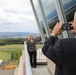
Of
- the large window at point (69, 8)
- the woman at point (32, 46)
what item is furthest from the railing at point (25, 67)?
the woman at point (32, 46)

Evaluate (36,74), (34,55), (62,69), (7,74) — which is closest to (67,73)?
(62,69)

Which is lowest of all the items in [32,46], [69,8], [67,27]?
[32,46]

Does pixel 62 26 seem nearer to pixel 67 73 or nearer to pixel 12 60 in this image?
pixel 67 73

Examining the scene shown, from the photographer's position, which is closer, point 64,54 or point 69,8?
point 64,54

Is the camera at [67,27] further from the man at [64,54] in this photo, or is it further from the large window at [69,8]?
the large window at [69,8]

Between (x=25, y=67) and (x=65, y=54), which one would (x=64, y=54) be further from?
(x=25, y=67)

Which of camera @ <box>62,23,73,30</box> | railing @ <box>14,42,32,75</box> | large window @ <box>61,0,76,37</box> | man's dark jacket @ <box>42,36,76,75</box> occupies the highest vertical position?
large window @ <box>61,0,76,37</box>

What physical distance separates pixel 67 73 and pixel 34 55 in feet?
19.6

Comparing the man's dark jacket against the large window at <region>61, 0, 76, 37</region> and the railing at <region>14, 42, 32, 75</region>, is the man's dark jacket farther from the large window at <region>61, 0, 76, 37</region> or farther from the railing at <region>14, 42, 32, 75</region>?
the large window at <region>61, 0, 76, 37</region>

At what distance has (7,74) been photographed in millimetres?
28500

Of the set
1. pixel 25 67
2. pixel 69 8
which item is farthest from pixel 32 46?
pixel 25 67

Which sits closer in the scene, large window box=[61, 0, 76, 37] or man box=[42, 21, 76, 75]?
man box=[42, 21, 76, 75]

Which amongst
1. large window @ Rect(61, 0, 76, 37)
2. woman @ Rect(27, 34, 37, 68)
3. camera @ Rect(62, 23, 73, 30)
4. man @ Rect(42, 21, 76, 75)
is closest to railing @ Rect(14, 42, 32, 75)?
man @ Rect(42, 21, 76, 75)

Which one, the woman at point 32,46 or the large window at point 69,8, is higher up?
the large window at point 69,8
